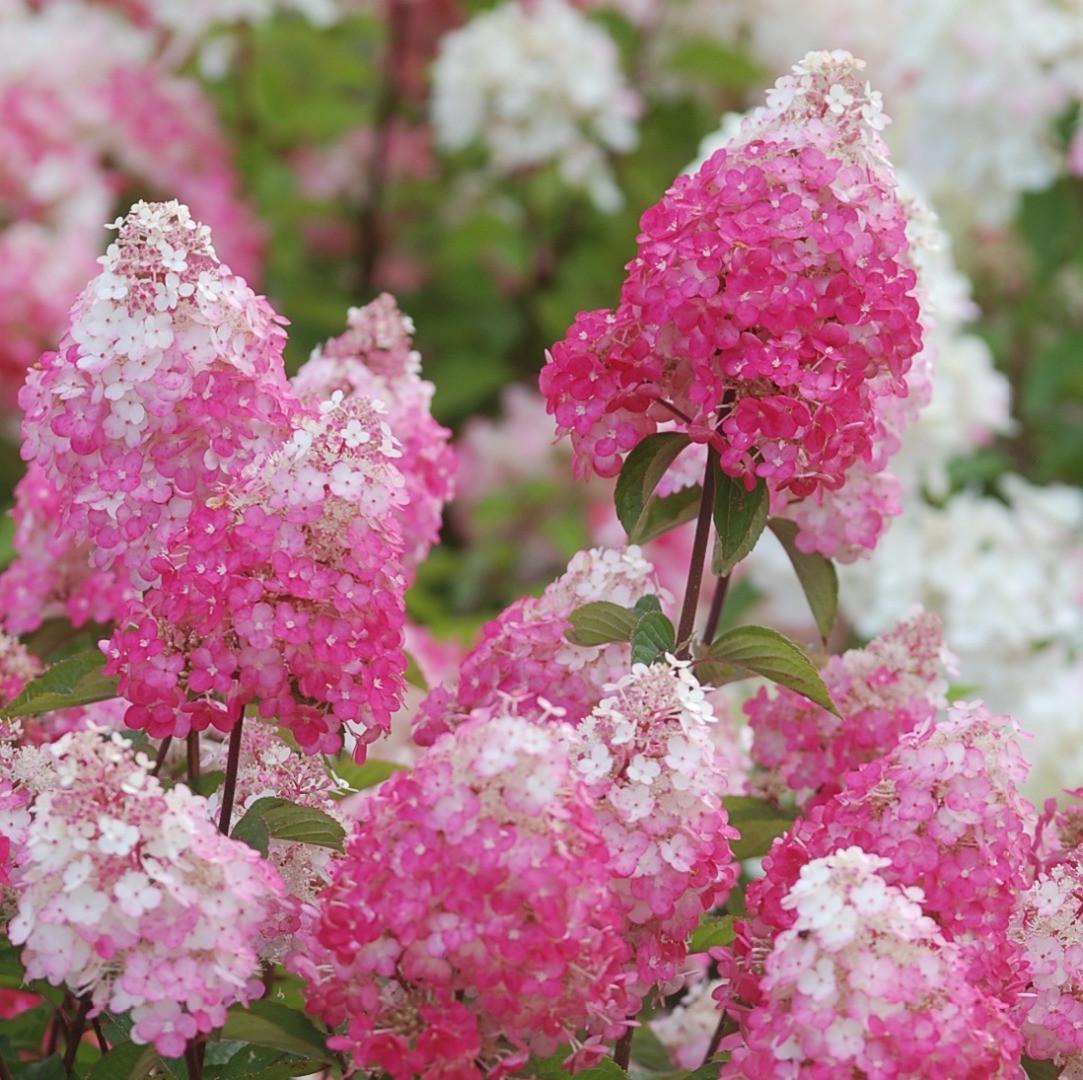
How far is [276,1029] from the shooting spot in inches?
41.8

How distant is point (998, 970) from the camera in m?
1.08

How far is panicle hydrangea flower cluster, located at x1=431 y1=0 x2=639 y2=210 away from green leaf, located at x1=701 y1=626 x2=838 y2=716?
2077 millimetres

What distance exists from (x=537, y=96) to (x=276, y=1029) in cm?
240

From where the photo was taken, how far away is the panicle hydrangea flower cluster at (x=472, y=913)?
3.13 feet

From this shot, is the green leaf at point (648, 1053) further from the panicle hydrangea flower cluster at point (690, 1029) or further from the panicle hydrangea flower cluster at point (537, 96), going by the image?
the panicle hydrangea flower cluster at point (537, 96)

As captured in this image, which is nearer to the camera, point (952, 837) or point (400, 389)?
point (952, 837)

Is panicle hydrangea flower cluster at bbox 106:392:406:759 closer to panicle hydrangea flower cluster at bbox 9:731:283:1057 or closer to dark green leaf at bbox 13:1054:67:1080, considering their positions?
panicle hydrangea flower cluster at bbox 9:731:283:1057

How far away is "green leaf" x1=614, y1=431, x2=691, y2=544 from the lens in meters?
1.22

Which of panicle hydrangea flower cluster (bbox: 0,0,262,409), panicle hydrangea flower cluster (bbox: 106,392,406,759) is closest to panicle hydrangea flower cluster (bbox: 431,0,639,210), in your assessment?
panicle hydrangea flower cluster (bbox: 0,0,262,409)

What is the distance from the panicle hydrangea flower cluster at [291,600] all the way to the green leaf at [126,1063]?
17cm

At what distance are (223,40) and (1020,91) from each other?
132cm

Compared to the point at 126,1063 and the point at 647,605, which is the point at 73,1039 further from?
the point at 647,605

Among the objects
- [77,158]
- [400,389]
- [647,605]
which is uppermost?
[77,158]

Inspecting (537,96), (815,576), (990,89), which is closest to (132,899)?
(815,576)
